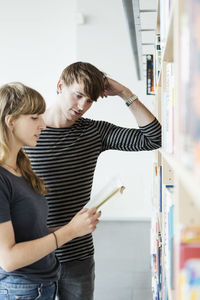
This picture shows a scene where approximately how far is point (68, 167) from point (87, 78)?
409 mm

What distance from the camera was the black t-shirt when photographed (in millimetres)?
1360

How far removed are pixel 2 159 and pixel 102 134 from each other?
67 cm

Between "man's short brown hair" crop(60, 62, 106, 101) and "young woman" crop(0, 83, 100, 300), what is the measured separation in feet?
0.97

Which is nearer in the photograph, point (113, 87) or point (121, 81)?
point (113, 87)

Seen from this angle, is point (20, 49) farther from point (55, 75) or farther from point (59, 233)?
point (59, 233)

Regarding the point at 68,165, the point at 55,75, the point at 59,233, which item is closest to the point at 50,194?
the point at 68,165

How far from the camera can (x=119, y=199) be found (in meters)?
6.41

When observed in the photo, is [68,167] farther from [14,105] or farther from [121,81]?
[121,81]

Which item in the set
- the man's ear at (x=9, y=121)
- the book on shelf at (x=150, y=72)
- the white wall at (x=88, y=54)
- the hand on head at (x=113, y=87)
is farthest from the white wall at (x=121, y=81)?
the man's ear at (x=9, y=121)

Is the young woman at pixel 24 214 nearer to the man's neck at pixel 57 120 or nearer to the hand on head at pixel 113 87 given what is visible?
the man's neck at pixel 57 120

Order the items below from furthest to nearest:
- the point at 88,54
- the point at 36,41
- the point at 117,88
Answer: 1. the point at 36,41
2. the point at 88,54
3. the point at 117,88

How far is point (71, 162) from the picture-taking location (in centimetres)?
183

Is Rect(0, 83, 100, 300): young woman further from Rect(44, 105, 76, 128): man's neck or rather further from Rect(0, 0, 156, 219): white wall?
Rect(0, 0, 156, 219): white wall

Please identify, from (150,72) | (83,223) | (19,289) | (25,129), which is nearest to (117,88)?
(25,129)
